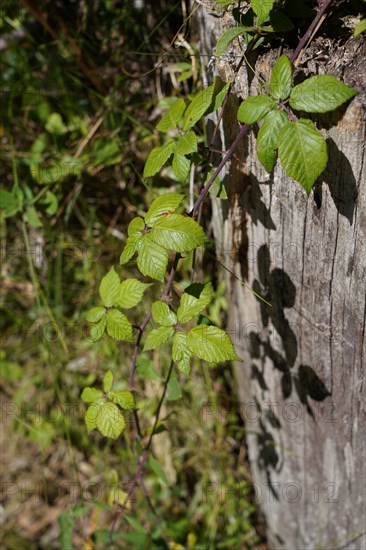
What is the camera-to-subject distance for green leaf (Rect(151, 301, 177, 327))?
115cm

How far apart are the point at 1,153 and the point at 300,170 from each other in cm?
176

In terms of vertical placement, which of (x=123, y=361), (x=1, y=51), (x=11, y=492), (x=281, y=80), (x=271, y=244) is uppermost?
(x=1, y=51)

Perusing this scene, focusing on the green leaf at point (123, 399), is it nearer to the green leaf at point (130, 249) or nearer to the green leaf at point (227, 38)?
the green leaf at point (130, 249)

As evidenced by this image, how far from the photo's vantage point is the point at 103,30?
1989 millimetres

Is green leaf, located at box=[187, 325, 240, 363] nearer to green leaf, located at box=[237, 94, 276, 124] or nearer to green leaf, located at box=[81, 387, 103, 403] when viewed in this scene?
green leaf, located at box=[81, 387, 103, 403]

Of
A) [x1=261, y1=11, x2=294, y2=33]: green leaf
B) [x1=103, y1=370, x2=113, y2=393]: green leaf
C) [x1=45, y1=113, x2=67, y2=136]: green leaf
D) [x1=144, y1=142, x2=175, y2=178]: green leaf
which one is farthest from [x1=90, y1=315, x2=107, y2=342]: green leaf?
[x1=45, y1=113, x2=67, y2=136]: green leaf

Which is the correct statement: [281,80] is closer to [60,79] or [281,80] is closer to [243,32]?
[243,32]

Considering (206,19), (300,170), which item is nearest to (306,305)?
(300,170)

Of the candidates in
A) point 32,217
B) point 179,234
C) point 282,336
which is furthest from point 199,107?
point 32,217

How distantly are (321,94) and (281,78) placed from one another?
99 millimetres

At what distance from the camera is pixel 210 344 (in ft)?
3.56

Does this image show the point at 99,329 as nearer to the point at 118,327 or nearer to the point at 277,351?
the point at 118,327

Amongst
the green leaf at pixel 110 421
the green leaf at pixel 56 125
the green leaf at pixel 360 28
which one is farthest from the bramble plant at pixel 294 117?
the green leaf at pixel 56 125

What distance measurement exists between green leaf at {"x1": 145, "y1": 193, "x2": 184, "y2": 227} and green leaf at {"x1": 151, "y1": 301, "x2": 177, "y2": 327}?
195 mm
